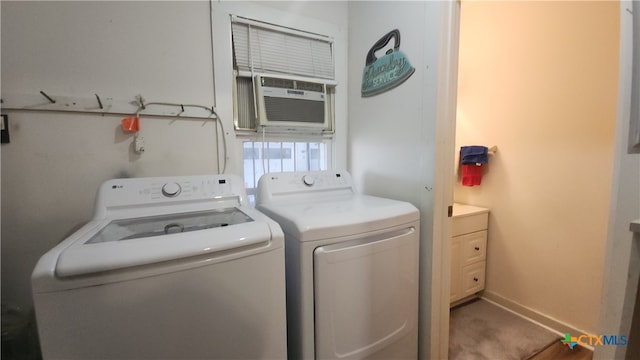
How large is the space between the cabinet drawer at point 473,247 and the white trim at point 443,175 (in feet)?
2.55

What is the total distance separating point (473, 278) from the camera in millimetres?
2070

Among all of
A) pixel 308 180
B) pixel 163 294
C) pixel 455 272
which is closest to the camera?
pixel 163 294

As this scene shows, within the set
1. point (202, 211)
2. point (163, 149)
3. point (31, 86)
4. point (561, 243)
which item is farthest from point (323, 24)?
point (561, 243)

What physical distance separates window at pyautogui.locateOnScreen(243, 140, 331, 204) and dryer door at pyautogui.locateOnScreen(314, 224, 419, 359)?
88 centimetres

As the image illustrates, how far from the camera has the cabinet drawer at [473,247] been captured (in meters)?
1.98

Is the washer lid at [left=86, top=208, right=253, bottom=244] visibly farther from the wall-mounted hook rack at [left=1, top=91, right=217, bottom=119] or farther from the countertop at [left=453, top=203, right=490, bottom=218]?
the countertop at [left=453, top=203, right=490, bottom=218]

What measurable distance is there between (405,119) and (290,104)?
71cm

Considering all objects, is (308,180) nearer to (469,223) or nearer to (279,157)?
(279,157)

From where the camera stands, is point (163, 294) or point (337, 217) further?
point (337, 217)

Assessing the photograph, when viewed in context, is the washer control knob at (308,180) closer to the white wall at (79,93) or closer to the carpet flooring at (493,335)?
the white wall at (79,93)

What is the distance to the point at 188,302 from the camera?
Answer: 755 mm

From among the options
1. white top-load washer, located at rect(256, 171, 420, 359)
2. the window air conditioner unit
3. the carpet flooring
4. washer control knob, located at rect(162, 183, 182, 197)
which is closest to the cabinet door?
the carpet flooring

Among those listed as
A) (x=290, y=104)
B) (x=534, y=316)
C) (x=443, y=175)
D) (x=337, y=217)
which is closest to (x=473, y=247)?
(x=534, y=316)

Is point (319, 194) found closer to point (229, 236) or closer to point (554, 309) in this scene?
point (229, 236)
